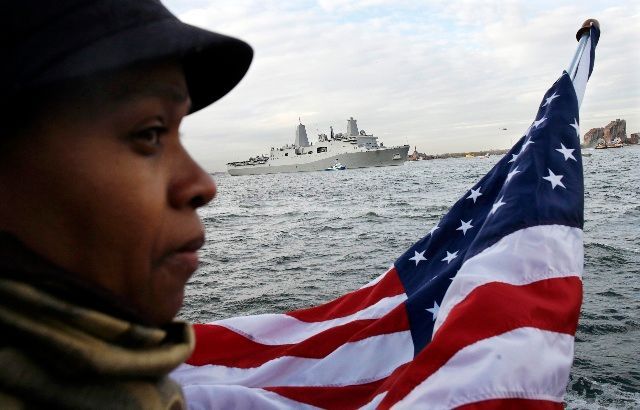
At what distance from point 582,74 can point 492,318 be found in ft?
6.39

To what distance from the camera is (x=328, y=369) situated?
A: 2451 millimetres

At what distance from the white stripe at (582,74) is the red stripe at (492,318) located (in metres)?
1.46

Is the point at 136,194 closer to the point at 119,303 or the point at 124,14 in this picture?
the point at 119,303

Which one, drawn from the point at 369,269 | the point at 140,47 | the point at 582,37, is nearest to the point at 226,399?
the point at 140,47

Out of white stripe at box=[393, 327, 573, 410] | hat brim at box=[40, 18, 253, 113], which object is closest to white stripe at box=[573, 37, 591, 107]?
white stripe at box=[393, 327, 573, 410]

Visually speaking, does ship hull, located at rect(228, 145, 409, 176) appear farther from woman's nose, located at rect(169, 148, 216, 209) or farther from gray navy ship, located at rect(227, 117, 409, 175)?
woman's nose, located at rect(169, 148, 216, 209)

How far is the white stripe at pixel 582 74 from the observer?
9.78 ft

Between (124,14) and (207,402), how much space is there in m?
1.62

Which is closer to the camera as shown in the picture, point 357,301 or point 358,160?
point 357,301

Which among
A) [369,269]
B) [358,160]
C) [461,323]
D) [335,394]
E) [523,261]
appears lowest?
[369,269]

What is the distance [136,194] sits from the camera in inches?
30.5

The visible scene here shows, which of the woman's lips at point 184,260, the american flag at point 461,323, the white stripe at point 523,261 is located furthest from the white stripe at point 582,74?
the woman's lips at point 184,260

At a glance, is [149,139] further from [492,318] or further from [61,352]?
[492,318]

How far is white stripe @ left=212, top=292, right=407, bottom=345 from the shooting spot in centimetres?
269
